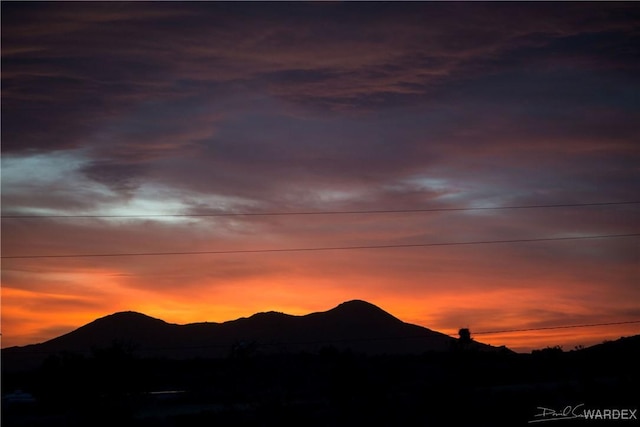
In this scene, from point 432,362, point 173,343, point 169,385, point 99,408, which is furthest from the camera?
point 173,343

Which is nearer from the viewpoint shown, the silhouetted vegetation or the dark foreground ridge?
the dark foreground ridge

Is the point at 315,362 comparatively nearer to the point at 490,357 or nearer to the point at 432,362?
the point at 432,362

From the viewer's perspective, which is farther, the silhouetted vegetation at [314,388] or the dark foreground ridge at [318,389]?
the silhouetted vegetation at [314,388]

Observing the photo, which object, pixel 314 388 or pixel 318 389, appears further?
pixel 314 388

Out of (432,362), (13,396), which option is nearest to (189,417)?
(13,396)

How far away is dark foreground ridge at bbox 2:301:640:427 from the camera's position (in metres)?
39.2

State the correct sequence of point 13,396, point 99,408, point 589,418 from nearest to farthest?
point 589,418
point 99,408
point 13,396

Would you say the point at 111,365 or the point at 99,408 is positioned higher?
the point at 111,365

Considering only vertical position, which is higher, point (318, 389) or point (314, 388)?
point (314, 388)

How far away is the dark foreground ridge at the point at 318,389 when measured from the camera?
39.2 meters

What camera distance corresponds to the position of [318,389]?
72.4 metres

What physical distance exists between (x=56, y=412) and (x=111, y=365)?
15848mm

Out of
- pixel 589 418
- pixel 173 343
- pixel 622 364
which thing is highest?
pixel 173 343

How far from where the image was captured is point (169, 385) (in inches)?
3509
